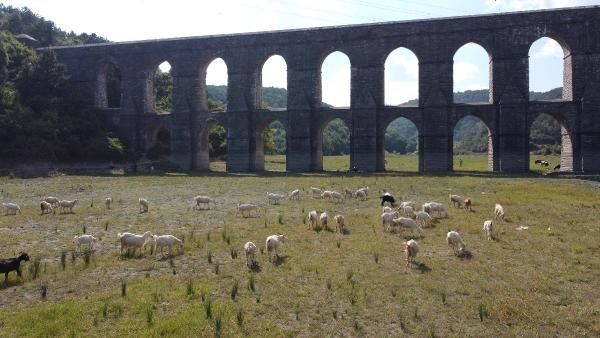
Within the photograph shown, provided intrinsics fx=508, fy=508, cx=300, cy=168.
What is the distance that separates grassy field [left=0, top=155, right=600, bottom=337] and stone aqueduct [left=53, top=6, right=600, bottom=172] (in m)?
23.6

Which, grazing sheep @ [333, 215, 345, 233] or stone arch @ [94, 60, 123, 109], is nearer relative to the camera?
grazing sheep @ [333, 215, 345, 233]

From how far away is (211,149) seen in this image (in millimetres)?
57250

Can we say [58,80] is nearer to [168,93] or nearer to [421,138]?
[168,93]

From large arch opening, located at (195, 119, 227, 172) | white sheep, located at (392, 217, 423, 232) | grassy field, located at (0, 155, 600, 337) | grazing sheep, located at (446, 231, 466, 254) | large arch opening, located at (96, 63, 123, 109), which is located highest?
large arch opening, located at (96, 63, 123, 109)

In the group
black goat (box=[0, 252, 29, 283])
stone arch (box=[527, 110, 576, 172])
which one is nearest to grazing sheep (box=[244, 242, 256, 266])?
black goat (box=[0, 252, 29, 283])

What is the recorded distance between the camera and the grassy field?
8641mm

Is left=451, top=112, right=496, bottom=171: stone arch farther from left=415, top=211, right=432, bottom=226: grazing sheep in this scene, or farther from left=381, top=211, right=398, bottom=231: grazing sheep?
left=381, top=211, right=398, bottom=231: grazing sheep

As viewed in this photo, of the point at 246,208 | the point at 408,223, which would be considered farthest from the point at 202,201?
the point at 408,223

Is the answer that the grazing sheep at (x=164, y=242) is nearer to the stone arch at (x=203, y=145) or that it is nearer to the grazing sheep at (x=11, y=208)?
the grazing sheep at (x=11, y=208)

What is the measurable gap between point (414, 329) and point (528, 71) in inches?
1517

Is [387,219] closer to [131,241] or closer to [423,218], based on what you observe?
[423,218]

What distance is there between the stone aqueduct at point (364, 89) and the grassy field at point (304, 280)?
77.4 feet

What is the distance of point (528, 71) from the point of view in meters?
41.5

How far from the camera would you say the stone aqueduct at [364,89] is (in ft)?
133
